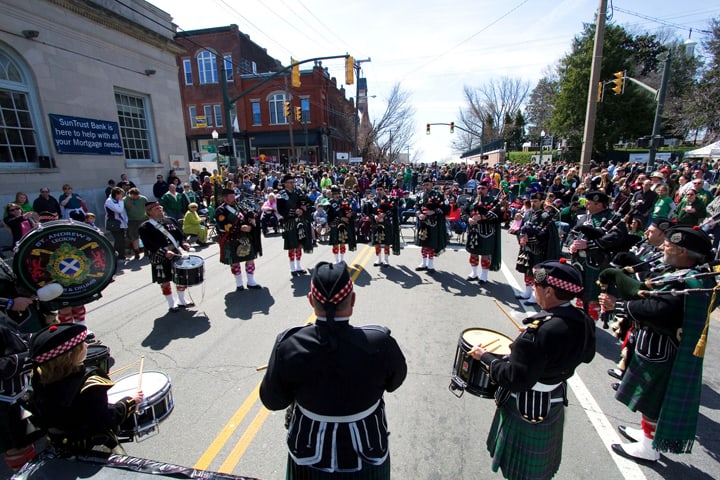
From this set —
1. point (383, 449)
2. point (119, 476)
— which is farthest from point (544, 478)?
point (119, 476)

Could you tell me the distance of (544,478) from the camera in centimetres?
251

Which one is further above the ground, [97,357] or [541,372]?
[541,372]

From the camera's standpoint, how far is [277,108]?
125ft

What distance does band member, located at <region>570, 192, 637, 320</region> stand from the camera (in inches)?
194

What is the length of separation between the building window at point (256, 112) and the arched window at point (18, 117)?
2895 cm

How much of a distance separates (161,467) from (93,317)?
18.6ft

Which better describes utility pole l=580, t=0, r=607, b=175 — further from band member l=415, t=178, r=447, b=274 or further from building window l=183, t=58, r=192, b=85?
building window l=183, t=58, r=192, b=85

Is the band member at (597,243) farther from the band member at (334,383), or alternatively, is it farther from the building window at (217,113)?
the building window at (217,113)

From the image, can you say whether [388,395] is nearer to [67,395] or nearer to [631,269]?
[631,269]

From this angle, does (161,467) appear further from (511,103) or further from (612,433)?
(511,103)

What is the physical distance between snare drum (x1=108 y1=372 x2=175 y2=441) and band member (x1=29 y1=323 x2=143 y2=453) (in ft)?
1.00

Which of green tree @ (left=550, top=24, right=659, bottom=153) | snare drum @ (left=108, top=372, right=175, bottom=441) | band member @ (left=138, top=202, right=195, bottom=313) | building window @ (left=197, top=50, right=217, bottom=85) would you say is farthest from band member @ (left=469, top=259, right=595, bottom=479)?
building window @ (left=197, top=50, right=217, bottom=85)

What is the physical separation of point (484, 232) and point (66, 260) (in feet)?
22.1

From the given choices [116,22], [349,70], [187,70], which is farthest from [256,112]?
[116,22]
